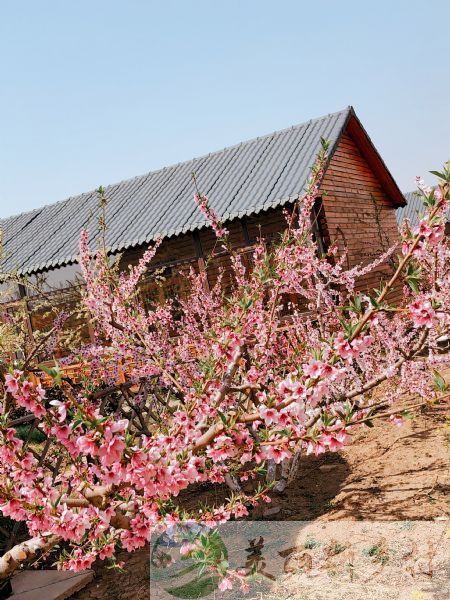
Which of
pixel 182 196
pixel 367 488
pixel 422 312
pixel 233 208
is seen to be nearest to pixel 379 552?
pixel 367 488

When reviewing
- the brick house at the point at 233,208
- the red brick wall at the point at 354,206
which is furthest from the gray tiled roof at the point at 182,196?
the red brick wall at the point at 354,206

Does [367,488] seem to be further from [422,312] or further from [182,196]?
[182,196]

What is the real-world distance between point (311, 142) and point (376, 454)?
440 inches

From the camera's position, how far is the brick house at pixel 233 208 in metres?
14.3

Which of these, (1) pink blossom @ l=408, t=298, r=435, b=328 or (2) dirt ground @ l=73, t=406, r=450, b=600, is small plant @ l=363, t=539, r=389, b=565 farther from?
(1) pink blossom @ l=408, t=298, r=435, b=328

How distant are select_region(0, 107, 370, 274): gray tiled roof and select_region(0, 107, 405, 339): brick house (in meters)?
0.04

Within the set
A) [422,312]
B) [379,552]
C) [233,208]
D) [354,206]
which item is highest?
[233,208]

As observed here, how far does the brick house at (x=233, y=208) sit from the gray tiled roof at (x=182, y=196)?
0.12 feet

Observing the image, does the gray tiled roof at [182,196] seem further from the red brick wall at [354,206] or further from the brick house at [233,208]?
the red brick wall at [354,206]

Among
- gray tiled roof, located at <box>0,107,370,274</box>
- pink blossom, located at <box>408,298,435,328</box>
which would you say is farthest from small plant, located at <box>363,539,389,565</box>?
gray tiled roof, located at <box>0,107,370,274</box>

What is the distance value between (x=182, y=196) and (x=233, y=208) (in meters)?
3.06

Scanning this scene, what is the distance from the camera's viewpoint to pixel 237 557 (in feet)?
14.6

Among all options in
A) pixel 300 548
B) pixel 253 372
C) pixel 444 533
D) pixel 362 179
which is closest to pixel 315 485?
pixel 300 548

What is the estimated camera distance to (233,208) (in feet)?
45.5
